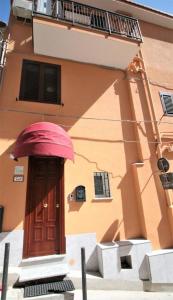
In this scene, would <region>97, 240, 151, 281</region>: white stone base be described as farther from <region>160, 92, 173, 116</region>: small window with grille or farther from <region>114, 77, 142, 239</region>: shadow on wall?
<region>160, 92, 173, 116</region>: small window with grille

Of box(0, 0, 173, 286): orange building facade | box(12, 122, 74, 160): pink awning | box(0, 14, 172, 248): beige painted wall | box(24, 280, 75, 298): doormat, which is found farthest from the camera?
box(0, 14, 172, 248): beige painted wall

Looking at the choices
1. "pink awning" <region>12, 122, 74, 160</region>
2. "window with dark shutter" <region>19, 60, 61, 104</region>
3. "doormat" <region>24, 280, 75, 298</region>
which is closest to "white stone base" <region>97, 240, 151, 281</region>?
"doormat" <region>24, 280, 75, 298</region>

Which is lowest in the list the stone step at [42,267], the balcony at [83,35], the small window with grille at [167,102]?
the stone step at [42,267]

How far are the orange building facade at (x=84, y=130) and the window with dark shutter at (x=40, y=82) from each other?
1.8 inches

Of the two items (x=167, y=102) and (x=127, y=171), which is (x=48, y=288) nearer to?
(x=127, y=171)

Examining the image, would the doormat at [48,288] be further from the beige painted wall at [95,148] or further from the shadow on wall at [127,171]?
the shadow on wall at [127,171]

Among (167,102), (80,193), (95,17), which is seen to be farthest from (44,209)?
(95,17)

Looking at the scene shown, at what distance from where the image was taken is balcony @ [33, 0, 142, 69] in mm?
7754

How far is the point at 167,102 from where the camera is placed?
9.71 meters

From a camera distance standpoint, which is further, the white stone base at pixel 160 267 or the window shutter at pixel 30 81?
the window shutter at pixel 30 81

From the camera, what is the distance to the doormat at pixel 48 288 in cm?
478

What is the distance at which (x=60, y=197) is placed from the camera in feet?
22.4

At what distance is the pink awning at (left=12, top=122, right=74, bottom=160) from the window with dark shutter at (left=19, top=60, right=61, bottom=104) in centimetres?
210

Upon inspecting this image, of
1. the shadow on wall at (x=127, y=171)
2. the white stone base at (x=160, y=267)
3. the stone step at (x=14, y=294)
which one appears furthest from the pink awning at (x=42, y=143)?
the white stone base at (x=160, y=267)
